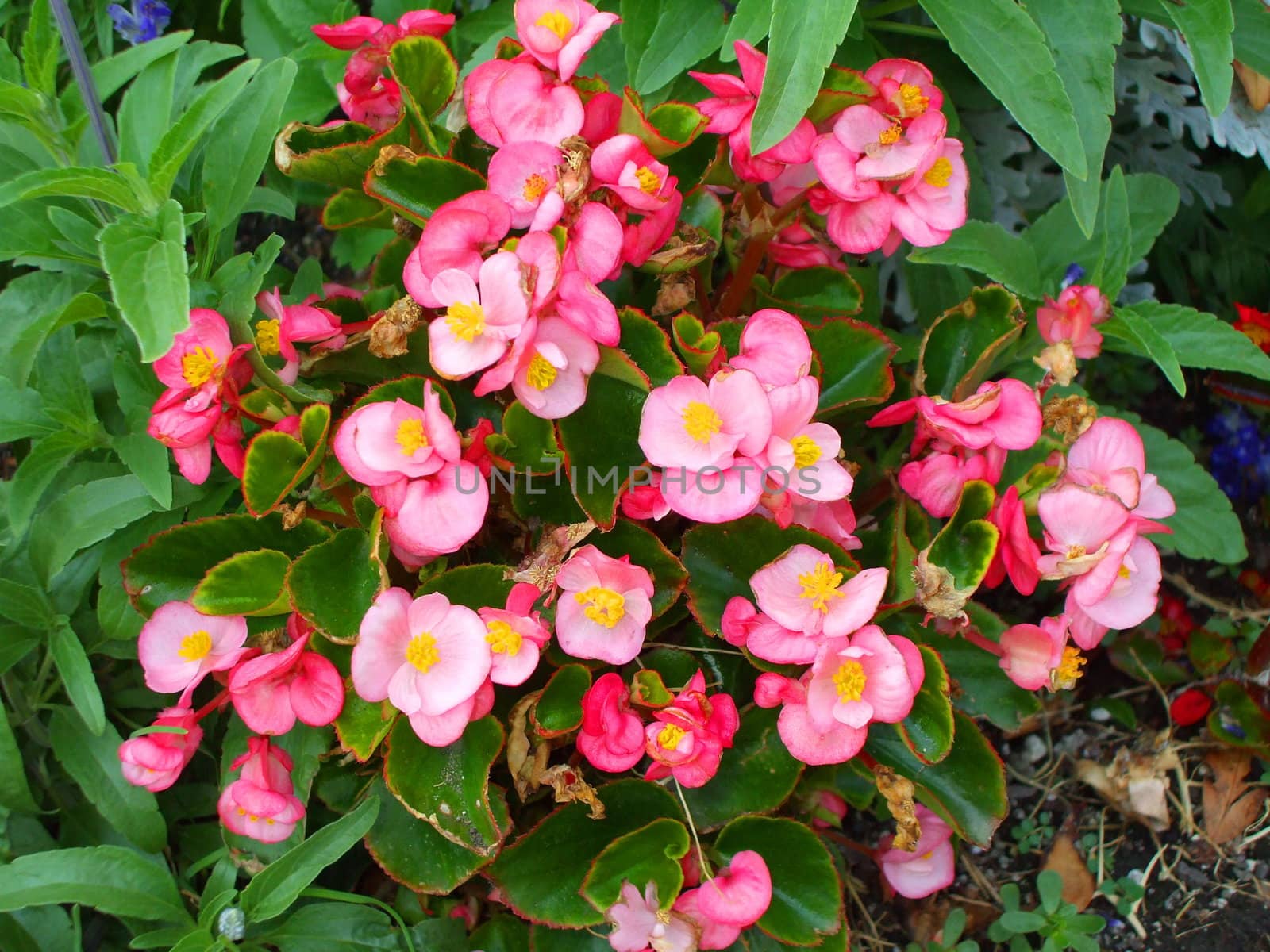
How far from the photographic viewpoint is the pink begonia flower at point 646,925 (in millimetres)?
1110

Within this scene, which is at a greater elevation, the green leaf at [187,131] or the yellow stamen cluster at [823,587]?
the green leaf at [187,131]

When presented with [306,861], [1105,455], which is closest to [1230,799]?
[1105,455]

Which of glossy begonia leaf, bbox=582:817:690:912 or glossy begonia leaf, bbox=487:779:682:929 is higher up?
glossy begonia leaf, bbox=582:817:690:912

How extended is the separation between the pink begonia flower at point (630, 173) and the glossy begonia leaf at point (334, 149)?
0.26 m

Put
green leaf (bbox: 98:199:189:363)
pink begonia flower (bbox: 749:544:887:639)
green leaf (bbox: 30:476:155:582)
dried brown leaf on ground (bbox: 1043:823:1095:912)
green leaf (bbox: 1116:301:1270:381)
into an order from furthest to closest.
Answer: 1. dried brown leaf on ground (bbox: 1043:823:1095:912)
2. green leaf (bbox: 1116:301:1270:381)
3. green leaf (bbox: 30:476:155:582)
4. pink begonia flower (bbox: 749:544:887:639)
5. green leaf (bbox: 98:199:189:363)

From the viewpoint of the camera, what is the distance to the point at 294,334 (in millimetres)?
1134

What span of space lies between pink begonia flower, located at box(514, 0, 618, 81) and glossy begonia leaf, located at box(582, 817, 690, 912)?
79 centimetres

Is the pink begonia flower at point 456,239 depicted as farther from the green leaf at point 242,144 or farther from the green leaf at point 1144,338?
the green leaf at point 1144,338

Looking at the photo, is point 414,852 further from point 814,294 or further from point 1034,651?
point 814,294

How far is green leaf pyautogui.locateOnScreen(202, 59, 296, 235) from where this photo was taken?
1214 millimetres

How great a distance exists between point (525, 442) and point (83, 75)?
2.05 feet

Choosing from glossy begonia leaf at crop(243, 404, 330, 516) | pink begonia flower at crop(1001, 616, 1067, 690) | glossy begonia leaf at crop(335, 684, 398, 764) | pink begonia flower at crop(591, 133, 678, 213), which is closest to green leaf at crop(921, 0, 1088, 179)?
pink begonia flower at crop(591, 133, 678, 213)

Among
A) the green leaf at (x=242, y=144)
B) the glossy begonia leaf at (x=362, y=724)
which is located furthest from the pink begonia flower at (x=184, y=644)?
the green leaf at (x=242, y=144)

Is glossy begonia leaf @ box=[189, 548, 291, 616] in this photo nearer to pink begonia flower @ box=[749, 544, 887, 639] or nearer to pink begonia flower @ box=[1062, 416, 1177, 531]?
pink begonia flower @ box=[749, 544, 887, 639]
